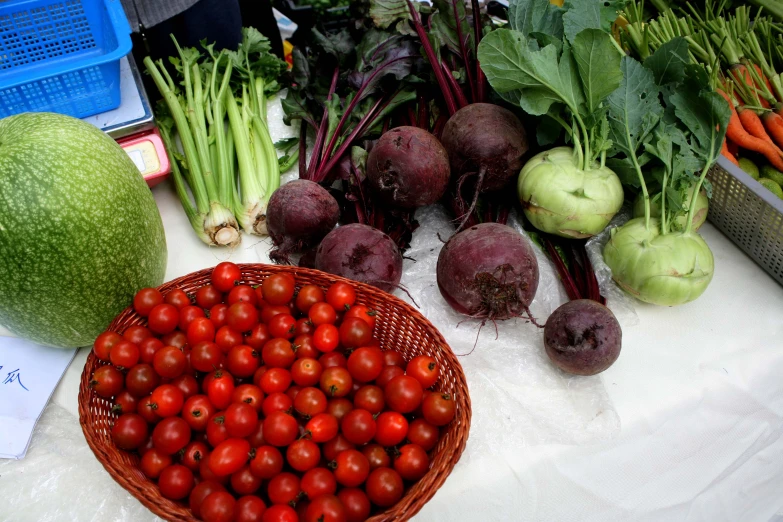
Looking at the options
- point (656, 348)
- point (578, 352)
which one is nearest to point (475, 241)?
point (578, 352)

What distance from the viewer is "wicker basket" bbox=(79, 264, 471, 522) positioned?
0.77 meters

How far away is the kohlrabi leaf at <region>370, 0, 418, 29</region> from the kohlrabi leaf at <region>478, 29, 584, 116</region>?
487mm

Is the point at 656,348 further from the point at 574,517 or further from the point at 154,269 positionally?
the point at 154,269

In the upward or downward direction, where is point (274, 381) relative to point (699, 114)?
downward

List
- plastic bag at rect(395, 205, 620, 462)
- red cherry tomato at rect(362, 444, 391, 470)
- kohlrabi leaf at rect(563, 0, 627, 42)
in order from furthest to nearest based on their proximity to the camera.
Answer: kohlrabi leaf at rect(563, 0, 627, 42), plastic bag at rect(395, 205, 620, 462), red cherry tomato at rect(362, 444, 391, 470)

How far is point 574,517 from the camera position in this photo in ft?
3.19

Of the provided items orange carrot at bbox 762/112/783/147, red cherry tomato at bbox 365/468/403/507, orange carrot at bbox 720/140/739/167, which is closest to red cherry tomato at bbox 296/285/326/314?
red cherry tomato at bbox 365/468/403/507

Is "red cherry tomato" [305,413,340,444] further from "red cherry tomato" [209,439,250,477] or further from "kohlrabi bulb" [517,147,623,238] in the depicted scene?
"kohlrabi bulb" [517,147,623,238]

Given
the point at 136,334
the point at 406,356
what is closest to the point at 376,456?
the point at 406,356

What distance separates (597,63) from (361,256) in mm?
676

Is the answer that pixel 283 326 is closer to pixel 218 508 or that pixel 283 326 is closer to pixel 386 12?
pixel 218 508

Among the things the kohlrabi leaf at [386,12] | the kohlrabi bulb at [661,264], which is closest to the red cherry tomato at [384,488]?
the kohlrabi bulb at [661,264]

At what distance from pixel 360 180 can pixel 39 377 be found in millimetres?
847

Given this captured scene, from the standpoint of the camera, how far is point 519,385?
1124 mm
